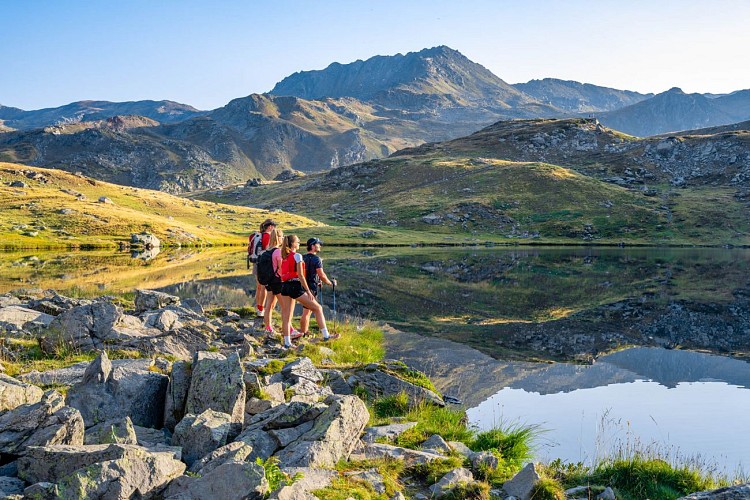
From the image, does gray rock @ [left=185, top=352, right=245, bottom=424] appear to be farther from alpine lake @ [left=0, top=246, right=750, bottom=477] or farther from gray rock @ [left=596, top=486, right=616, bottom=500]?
alpine lake @ [left=0, top=246, right=750, bottom=477]

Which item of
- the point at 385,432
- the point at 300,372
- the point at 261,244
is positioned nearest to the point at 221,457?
the point at 385,432

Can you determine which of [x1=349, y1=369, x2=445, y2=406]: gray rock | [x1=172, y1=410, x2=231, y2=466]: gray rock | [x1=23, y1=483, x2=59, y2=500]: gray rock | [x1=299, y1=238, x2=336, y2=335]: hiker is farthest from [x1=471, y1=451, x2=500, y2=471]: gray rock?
[x1=299, y1=238, x2=336, y2=335]: hiker

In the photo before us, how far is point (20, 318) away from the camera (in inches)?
802

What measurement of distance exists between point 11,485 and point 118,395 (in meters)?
3.33

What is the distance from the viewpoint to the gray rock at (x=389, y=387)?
16.2m

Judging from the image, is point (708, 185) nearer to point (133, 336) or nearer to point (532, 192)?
point (532, 192)

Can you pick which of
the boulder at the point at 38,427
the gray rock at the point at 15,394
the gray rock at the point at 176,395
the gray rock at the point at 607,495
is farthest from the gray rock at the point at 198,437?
the gray rock at the point at 607,495

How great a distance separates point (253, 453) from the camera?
30.1 feet

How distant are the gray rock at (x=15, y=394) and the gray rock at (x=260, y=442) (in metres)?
4.10

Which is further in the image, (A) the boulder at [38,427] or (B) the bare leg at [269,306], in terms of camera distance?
(B) the bare leg at [269,306]

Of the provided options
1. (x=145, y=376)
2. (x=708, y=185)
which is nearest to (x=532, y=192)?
(x=708, y=185)

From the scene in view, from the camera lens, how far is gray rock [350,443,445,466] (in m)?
10.9

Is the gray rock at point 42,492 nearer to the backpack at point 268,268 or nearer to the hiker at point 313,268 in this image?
the backpack at point 268,268

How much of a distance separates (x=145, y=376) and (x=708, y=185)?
690 ft
